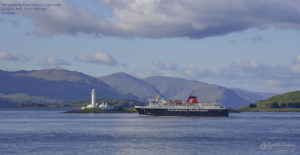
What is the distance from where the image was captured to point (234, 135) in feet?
301

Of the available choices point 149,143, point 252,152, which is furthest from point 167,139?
point 252,152

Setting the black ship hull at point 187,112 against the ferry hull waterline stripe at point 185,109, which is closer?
the black ship hull at point 187,112

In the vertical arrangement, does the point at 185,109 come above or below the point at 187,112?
above

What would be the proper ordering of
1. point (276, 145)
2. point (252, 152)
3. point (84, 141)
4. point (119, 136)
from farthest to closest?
point (119, 136) → point (84, 141) → point (276, 145) → point (252, 152)

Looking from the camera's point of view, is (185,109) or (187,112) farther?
(185,109)

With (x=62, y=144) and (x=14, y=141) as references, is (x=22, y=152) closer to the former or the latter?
(x=62, y=144)

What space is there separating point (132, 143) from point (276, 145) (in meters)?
24.6

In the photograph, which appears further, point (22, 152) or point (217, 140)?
point (217, 140)

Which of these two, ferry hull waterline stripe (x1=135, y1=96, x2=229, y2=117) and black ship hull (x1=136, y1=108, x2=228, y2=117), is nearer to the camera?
black ship hull (x1=136, y1=108, x2=228, y2=117)

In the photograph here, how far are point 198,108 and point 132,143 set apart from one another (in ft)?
316

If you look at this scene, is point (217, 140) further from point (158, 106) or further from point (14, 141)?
point (158, 106)

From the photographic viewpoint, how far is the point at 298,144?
75.9m

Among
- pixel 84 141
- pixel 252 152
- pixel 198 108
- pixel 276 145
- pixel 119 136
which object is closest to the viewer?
pixel 252 152

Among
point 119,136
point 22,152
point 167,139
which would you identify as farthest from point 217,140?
point 22,152
